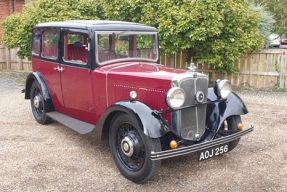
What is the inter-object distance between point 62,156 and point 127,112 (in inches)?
55.9

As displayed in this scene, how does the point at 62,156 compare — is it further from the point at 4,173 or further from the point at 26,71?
the point at 26,71

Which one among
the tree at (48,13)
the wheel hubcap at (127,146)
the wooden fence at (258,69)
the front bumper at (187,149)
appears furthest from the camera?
the tree at (48,13)

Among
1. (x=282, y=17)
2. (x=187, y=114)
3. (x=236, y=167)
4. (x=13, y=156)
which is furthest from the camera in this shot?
(x=282, y=17)

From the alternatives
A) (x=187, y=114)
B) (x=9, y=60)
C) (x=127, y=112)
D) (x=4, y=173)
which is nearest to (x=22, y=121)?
(x=4, y=173)

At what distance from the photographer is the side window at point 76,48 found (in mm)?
4359

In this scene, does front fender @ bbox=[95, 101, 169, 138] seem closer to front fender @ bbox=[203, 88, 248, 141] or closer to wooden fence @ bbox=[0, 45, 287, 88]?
front fender @ bbox=[203, 88, 248, 141]

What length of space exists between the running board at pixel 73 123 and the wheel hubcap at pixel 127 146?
0.81 metres

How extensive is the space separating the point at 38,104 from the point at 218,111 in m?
3.39

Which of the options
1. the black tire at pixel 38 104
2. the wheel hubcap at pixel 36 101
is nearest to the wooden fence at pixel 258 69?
the black tire at pixel 38 104

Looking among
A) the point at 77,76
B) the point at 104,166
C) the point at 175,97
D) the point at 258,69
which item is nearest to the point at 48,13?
the point at 77,76

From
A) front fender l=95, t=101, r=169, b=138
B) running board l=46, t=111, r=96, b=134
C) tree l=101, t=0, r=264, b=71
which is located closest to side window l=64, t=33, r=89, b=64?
running board l=46, t=111, r=96, b=134

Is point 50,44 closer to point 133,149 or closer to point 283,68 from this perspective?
point 133,149

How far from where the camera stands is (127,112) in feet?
11.2

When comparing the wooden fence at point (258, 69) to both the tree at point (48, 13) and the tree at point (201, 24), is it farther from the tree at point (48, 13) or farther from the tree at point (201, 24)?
the tree at point (48, 13)
